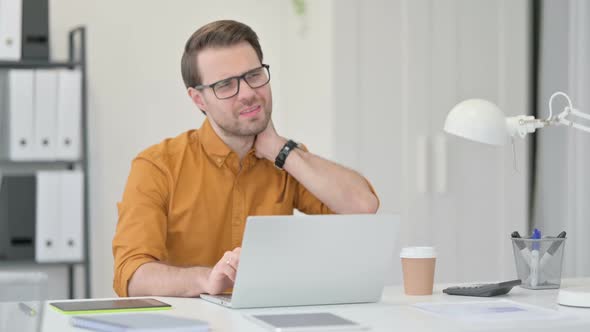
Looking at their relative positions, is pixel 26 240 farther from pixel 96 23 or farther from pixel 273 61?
pixel 273 61

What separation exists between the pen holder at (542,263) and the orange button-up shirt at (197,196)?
2.39ft

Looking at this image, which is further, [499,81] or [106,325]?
[499,81]

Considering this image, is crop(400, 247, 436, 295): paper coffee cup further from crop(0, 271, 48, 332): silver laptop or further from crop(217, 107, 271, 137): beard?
crop(0, 271, 48, 332): silver laptop

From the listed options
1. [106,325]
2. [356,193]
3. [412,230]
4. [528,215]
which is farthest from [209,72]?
[528,215]

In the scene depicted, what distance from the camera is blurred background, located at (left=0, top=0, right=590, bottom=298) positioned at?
3.66m

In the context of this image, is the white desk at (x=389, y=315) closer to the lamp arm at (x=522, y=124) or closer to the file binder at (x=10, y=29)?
the lamp arm at (x=522, y=124)

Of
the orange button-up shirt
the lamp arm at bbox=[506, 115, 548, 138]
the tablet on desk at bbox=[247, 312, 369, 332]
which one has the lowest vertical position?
the tablet on desk at bbox=[247, 312, 369, 332]

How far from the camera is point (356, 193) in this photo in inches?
101

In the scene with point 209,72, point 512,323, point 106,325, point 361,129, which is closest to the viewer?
point 106,325

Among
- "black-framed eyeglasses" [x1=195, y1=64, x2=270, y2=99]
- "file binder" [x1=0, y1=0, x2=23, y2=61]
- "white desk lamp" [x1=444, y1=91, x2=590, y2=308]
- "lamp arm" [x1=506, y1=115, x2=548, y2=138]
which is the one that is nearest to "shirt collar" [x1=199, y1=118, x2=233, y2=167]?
"black-framed eyeglasses" [x1=195, y1=64, x2=270, y2=99]

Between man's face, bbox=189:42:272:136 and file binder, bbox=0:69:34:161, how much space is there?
145 centimetres

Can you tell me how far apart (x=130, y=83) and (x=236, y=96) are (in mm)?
1700

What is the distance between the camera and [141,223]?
2312 mm

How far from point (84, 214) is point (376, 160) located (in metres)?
1.23
